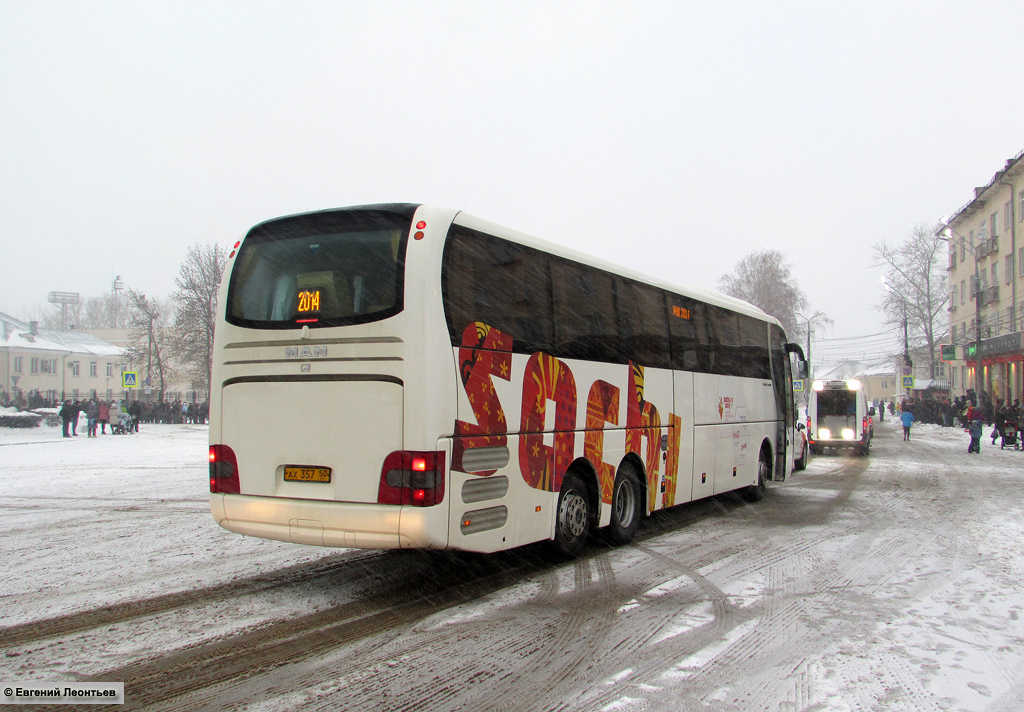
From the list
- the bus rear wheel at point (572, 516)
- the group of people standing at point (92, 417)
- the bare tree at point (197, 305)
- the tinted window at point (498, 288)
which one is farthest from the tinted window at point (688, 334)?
the bare tree at point (197, 305)

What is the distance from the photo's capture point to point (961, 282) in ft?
180

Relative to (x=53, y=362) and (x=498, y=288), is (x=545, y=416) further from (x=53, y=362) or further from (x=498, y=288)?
(x=53, y=362)

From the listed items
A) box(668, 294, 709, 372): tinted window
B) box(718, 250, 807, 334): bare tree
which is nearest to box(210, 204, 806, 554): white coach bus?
box(668, 294, 709, 372): tinted window

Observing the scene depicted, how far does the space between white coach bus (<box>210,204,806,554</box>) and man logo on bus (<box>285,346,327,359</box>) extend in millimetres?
10

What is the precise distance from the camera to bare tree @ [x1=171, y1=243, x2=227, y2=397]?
48000mm

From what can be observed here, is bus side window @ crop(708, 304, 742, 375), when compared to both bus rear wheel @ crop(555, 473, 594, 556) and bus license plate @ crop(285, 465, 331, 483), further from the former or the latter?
bus license plate @ crop(285, 465, 331, 483)

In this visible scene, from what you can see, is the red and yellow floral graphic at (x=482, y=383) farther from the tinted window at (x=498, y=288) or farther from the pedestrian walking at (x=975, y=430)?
the pedestrian walking at (x=975, y=430)

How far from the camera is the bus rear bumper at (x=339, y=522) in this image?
19.4 feet

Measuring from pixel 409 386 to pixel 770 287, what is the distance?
67546 millimetres

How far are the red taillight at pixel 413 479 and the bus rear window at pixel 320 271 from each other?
1123 mm

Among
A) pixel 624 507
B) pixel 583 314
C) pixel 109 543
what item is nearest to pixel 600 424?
pixel 583 314

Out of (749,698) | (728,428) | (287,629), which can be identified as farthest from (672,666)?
(728,428)

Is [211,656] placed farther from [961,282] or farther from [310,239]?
[961,282]

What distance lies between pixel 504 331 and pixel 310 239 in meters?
1.81
